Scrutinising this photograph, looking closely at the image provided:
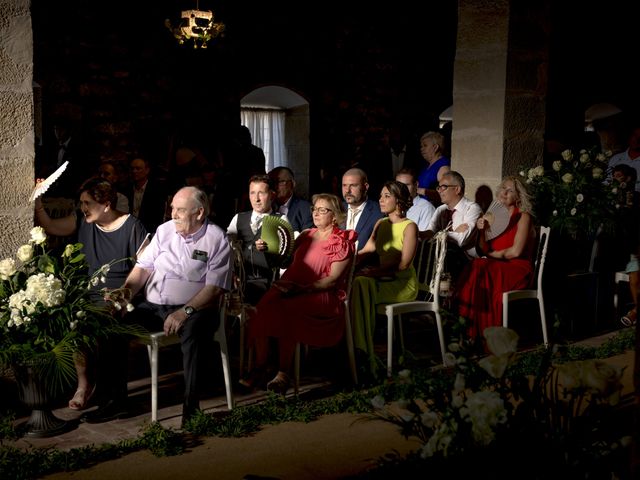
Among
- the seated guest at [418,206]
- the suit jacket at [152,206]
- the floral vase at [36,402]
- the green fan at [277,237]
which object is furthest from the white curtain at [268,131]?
the floral vase at [36,402]

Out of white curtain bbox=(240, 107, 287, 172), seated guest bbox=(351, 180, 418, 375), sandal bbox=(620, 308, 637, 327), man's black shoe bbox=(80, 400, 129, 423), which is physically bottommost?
man's black shoe bbox=(80, 400, 129, 423)

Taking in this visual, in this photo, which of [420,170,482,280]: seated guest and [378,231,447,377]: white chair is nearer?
[378,231,447,377]: white chair

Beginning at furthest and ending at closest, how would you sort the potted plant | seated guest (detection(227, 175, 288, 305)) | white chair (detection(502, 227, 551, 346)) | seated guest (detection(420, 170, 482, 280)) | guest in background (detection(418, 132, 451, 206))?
guest in background (detection(418, 132, 451, 206)) → seated guest (detection(420, 170, 482, 280)) → white chair (detection(502, 227, 551, 346)) → seated guest (detection(227, 175, 288, 305)) → the potted plant

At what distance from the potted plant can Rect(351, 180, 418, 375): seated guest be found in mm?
1469

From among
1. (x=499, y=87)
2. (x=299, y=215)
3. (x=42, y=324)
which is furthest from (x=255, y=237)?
(x=499, y=87)

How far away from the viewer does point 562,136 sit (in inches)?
511

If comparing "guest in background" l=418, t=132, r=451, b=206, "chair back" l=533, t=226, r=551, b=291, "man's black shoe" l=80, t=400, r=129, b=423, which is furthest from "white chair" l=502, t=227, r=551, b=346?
"man's black shoe" l=80, t=400, r=129, b=423

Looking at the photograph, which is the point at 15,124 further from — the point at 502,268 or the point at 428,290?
A: the point at 502,268

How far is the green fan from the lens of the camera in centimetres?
455

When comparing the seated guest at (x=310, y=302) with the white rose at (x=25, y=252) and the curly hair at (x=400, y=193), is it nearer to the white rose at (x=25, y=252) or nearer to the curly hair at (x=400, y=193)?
the curly hair at (x=400, y=193)

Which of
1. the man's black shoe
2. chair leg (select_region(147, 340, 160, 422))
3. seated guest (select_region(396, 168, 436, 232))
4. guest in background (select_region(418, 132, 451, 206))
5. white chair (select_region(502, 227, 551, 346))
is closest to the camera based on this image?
chair leg (select_region(147, 340, 160, 422))

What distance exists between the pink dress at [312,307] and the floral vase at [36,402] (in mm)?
1152

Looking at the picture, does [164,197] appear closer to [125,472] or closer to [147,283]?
[147,283]

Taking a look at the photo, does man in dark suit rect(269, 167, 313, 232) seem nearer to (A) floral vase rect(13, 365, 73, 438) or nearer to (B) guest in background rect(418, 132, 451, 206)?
(B) guest in background rect(418, 132, 451, 206)
